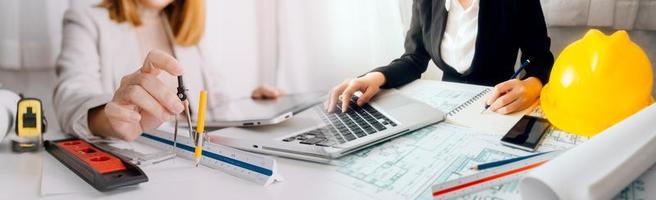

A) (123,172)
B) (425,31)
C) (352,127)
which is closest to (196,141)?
(123,172)

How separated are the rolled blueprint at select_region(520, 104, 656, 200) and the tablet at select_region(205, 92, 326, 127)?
29 centimetres

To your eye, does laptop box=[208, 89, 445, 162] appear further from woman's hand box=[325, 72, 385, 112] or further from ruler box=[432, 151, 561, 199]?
ruler box=[432, 151, 561, 199]

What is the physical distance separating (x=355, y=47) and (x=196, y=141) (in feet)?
0.87

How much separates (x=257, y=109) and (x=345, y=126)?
127 millimetres

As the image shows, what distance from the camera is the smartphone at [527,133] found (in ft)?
1.27

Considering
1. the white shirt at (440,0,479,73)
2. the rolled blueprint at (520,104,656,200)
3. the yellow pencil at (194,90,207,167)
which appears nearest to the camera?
the rolled blueprint at (520,104,656,200)

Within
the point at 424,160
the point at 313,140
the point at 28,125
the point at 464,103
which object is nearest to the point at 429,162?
the point at 424,160

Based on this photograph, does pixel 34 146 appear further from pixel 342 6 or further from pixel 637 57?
pixel 637 57

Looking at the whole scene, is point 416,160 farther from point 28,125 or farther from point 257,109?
point 28,125

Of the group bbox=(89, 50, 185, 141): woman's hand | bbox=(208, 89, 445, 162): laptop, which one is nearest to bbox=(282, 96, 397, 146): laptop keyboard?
bbox=(208, 89, 445, 162): laptop

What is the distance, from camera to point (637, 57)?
410 millimetres

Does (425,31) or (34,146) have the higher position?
(425,31)

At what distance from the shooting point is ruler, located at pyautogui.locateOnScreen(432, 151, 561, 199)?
266 mm

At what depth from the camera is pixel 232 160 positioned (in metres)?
0.34
